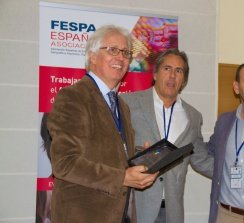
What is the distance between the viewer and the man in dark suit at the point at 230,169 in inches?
90.6

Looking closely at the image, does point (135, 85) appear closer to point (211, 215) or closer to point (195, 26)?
point (195, 26)

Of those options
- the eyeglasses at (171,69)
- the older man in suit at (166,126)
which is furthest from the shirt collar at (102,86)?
the eyeglasses at (171,69)

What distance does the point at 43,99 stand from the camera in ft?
9.70

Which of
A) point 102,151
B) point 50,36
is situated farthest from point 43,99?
point 102,151

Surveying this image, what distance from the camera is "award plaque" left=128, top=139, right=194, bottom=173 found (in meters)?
1.57

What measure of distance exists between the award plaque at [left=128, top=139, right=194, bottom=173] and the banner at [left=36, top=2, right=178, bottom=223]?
137 cm

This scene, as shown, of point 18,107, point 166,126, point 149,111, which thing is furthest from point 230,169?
point 18,107

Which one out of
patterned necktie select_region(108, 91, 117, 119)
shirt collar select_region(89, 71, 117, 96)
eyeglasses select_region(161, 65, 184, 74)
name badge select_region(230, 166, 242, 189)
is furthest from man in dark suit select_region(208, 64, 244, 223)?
shirt collar select_region(89, 71, 117, 96)

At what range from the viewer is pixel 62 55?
2977mm

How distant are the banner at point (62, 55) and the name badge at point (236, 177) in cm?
120

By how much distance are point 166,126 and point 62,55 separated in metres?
1.12

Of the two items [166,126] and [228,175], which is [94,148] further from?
[228,175]

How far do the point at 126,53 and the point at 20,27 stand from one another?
1468mm

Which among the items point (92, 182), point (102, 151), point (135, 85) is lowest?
point (92, 182)
